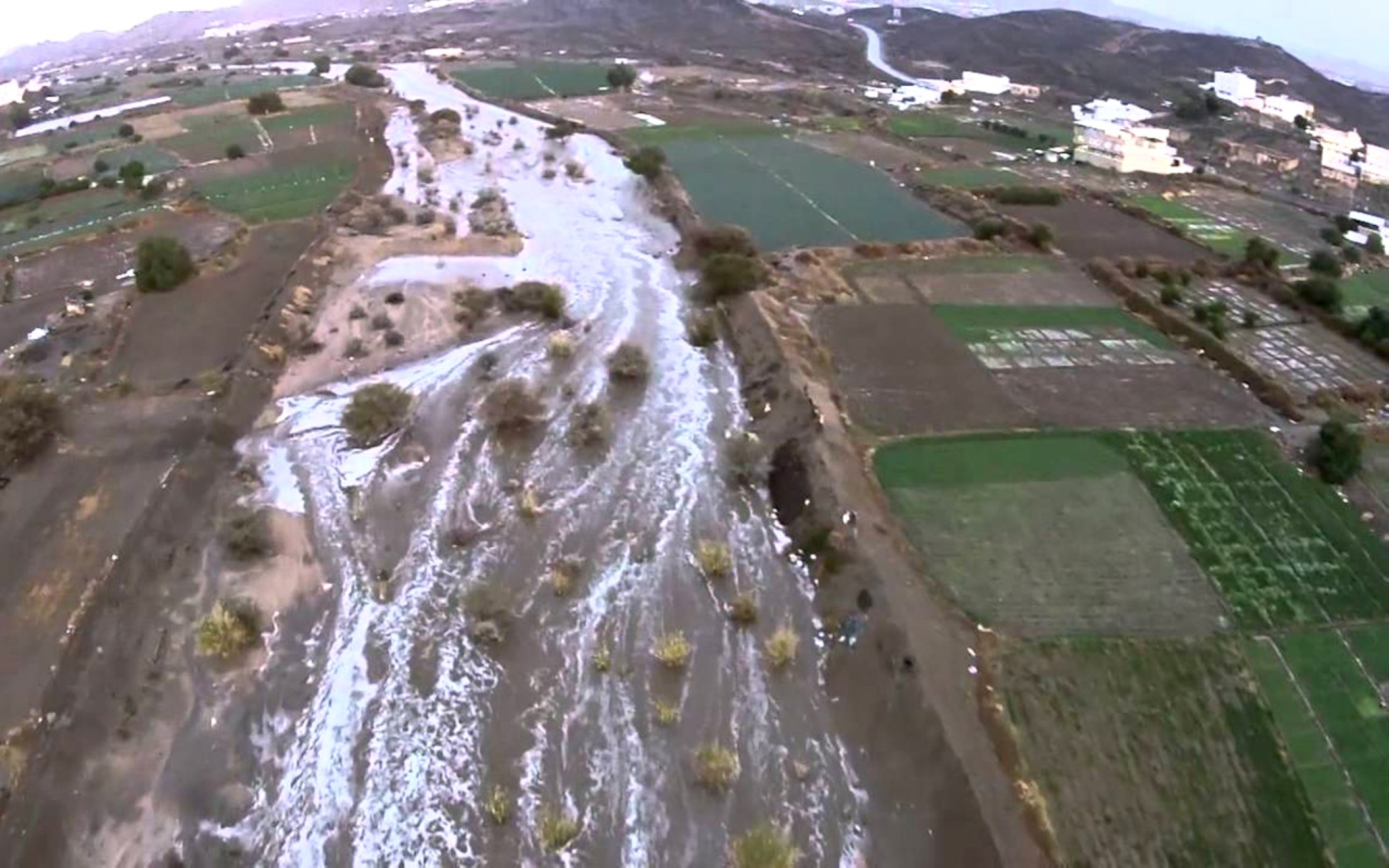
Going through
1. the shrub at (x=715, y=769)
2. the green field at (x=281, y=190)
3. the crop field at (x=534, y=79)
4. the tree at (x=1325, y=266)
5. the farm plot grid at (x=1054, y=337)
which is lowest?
the shrub at (x=715, y=769)

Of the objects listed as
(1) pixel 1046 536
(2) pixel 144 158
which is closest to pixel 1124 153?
(1) pixel 1046 536

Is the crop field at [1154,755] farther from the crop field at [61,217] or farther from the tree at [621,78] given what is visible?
the tree at [621,78]

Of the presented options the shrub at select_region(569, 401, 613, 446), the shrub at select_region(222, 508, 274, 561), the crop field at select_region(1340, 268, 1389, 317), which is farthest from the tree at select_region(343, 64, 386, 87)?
the crop field at select_region(1340, 268, 1389, 317)

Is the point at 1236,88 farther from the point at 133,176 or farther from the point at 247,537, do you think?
the point at 247,537

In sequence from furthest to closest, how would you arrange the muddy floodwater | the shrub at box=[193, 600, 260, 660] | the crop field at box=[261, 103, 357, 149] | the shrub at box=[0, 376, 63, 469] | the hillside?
the hillside
the crop field at box=[261, 103, 357, 149]
the shrub at box=[0, 376, 63, 469]
the shrub at box=[193, 600, 260, 660]
the muddy floodwater

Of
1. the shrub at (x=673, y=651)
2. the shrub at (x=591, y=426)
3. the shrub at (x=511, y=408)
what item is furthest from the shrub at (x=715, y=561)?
the shrub at (x=511, y=408)

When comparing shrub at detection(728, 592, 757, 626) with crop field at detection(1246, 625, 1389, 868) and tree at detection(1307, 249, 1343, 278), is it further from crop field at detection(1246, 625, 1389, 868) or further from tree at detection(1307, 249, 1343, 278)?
tree at detection(1307, 249, 1343, 278)
